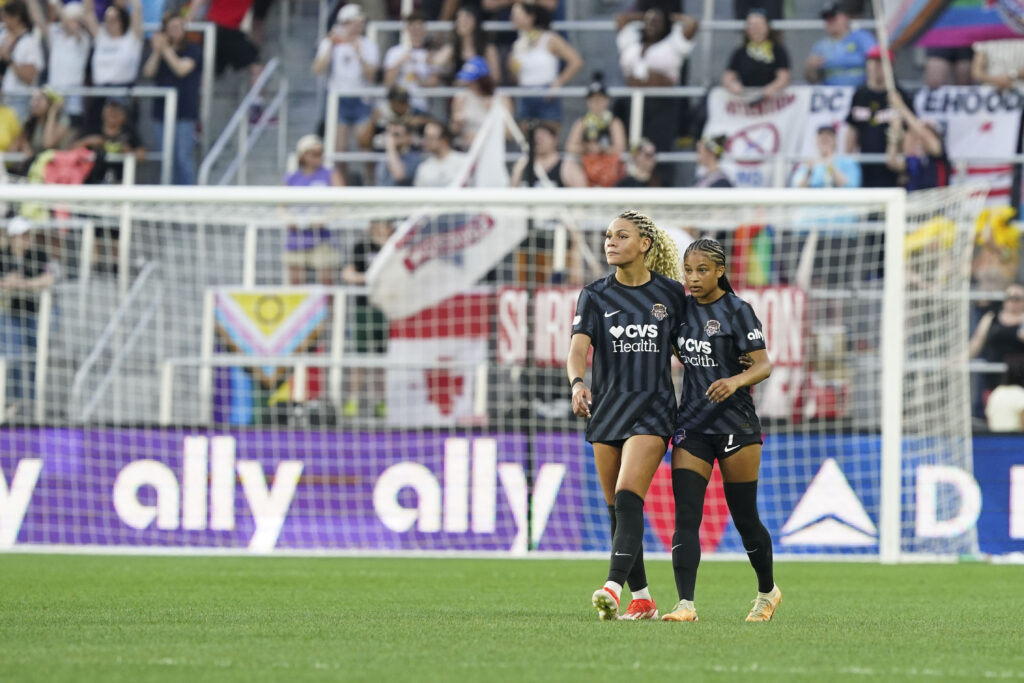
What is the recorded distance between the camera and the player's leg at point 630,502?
23.9 feet

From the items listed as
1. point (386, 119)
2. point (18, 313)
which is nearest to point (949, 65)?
point (386, 119)

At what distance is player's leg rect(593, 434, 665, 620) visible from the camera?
7.30 metres

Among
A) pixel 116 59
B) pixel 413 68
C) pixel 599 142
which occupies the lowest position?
pixel 599 142

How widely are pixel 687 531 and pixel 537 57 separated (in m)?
12.3

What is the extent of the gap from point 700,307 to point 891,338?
20.6ft

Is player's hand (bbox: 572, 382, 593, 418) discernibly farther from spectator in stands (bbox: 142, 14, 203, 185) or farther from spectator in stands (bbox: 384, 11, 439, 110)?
spectator in stands (bbox: 142, 14, 203, 185)

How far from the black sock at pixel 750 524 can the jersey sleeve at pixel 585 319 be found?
3.10ft

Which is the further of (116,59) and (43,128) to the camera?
(116,59)

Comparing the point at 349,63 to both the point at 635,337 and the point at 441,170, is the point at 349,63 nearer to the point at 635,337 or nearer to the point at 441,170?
the point at 441,170

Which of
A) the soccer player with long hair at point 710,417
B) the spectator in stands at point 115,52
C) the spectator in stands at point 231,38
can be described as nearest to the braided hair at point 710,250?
the soccer player with long hair at point 710,417

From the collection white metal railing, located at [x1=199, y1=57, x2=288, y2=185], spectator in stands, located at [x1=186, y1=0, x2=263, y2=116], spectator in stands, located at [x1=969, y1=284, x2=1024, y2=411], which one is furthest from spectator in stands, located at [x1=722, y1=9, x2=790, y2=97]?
spectator in stands, located at [x1=186, y1=0, x2=263, y2=116]

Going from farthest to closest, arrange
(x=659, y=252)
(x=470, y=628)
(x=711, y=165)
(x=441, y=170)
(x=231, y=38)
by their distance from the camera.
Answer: (x=231, y=38), (x=441, y=170), (x=711, y=165), (x=659, y=252), (x=470, y=628)

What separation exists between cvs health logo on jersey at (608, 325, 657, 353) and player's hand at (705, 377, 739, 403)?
1.20 ft

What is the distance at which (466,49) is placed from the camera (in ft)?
63.0
